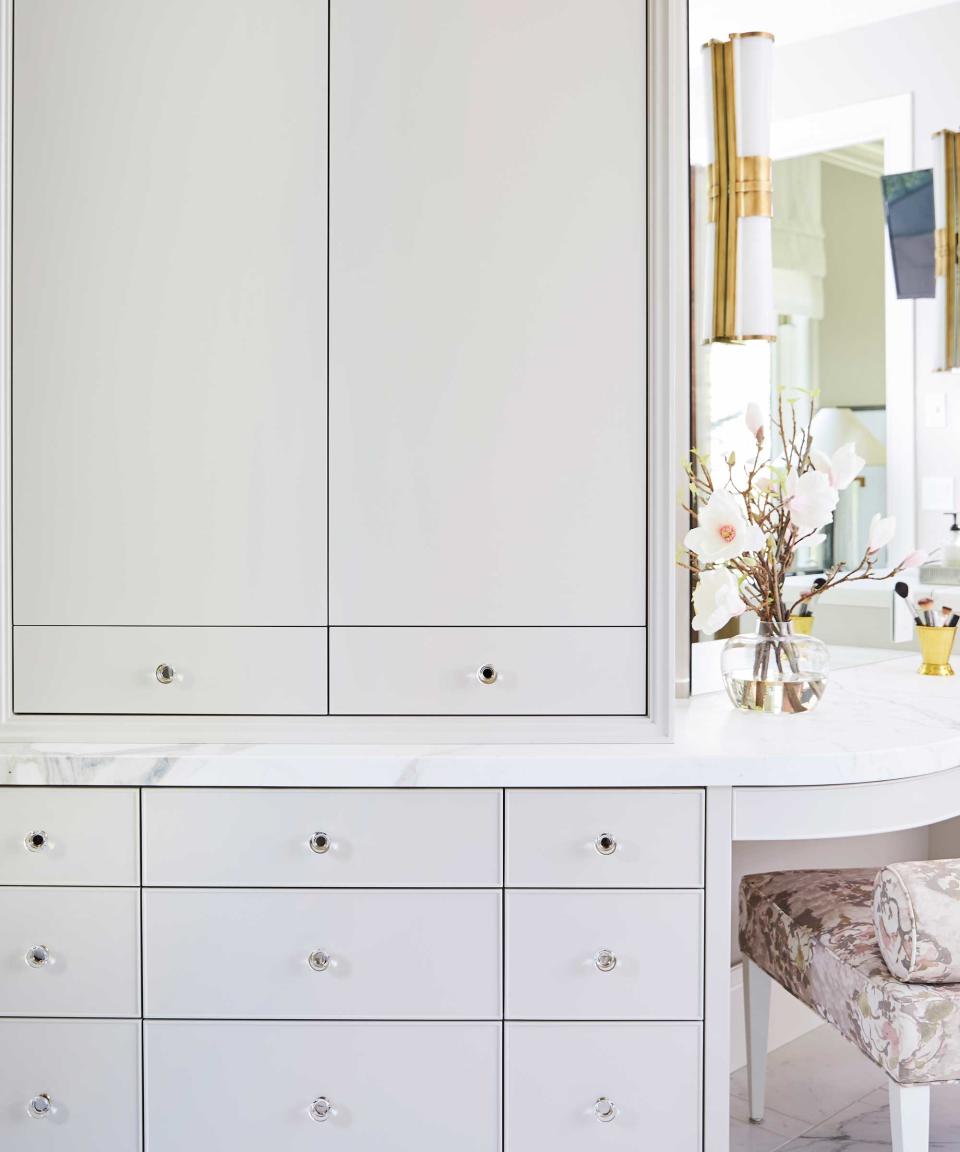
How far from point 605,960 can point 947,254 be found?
197cm

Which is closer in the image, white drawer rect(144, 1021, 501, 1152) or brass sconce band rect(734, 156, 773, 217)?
white drawer rect(144, 1021, 501, 1152)

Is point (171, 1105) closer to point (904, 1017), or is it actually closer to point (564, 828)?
point (564, 828)

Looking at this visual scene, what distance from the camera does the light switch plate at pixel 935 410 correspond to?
2844mm

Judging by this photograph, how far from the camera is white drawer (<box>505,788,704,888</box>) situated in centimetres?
170

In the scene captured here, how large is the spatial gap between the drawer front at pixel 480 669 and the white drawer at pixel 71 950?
44 cm

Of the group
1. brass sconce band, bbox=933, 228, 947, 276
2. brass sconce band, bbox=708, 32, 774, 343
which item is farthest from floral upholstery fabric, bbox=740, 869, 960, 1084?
brass sconce band, bbox=933, 228, 947, 276

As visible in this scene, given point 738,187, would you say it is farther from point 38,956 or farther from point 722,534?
point 38,956

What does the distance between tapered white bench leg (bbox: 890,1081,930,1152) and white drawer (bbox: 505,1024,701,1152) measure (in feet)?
0.98

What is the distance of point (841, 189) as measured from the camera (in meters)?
2.64

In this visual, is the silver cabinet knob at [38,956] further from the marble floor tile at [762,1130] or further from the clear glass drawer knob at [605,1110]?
the marble floor tile at [762,1130]

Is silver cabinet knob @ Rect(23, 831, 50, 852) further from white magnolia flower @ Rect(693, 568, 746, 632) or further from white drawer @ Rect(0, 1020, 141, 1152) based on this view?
white magnolia flower @ Rect(693, 568, 746, 632)

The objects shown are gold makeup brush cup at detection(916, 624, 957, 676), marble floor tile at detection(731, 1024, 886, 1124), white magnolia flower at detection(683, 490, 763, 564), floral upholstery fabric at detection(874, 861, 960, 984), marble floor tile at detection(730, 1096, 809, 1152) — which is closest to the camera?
floral upholstery fabric at detection(874, 861, 960, 984)

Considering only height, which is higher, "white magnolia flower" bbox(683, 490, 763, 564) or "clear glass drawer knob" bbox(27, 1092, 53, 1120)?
"white magnolia flower" bbox(683, 490, 763, 564)

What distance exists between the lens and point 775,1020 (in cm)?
263
